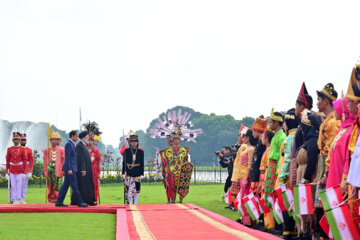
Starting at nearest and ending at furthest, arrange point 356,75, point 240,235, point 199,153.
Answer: point 356,75, point 240,235, point 199,153

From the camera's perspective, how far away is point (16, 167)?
1549cm

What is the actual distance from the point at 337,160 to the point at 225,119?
97.7 m

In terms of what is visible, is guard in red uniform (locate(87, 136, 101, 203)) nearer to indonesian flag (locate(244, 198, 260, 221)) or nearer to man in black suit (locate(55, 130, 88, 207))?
man in black suit (locate(55, 130, 88, 207))

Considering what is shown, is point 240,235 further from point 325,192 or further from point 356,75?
point 356,75

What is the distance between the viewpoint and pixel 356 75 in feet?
17.8

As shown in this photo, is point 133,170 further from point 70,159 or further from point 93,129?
point 70,159

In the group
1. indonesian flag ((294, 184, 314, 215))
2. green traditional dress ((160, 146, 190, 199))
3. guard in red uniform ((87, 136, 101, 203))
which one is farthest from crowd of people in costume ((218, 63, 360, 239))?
guard in red uniform ((87, 136, 101, 203))

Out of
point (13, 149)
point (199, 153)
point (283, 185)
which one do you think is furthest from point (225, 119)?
point (283, 185)

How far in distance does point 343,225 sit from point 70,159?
8.77 meters

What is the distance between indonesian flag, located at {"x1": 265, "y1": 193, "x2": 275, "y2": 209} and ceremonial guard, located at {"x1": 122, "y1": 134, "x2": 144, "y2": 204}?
6.29 meters

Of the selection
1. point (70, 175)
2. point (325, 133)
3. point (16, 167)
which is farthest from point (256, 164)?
point (16, 167)

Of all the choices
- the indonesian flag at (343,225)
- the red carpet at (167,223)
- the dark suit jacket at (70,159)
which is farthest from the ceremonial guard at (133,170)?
the indonesian flag at (343,225)

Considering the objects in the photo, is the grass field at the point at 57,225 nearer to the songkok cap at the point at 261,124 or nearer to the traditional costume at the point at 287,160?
the traditional costume at the point at 287,160

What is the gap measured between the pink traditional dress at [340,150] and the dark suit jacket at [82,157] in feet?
26.5
